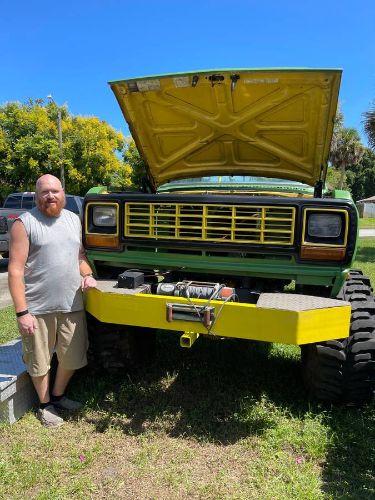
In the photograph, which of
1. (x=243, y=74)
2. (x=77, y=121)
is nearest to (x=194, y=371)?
(x=243, y=74)

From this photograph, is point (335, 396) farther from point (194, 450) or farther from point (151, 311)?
point (151, 311)

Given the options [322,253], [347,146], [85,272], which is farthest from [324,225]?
[347,146]

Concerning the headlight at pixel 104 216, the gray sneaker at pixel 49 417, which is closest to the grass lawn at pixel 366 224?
the headlight at pixel 104 216

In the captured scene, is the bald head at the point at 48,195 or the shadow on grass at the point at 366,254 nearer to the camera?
the bald head at the point at 48,195

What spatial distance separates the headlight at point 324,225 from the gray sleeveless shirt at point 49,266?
5.58ft

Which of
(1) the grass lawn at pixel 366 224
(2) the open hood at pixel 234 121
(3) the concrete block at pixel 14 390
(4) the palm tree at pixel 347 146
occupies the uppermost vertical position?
(4) the palm tree at pixel 347 146

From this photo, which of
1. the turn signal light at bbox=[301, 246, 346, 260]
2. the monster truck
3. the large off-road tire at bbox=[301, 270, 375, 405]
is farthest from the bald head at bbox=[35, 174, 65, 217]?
the large off-road tire at bbox=[301, 270, 375, 405]

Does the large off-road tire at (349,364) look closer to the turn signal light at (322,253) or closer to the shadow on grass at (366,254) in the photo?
the turn signal light at (322,253)

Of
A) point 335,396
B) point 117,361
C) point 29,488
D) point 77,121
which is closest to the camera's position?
point 29,488

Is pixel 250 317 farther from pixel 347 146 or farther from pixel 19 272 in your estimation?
pixel 347 146

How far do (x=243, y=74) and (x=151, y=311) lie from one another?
199cm

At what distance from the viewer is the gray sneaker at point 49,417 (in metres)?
3.12

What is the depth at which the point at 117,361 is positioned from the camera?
3.72 meters

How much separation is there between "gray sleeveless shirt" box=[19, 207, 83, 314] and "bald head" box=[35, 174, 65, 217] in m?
0.07
